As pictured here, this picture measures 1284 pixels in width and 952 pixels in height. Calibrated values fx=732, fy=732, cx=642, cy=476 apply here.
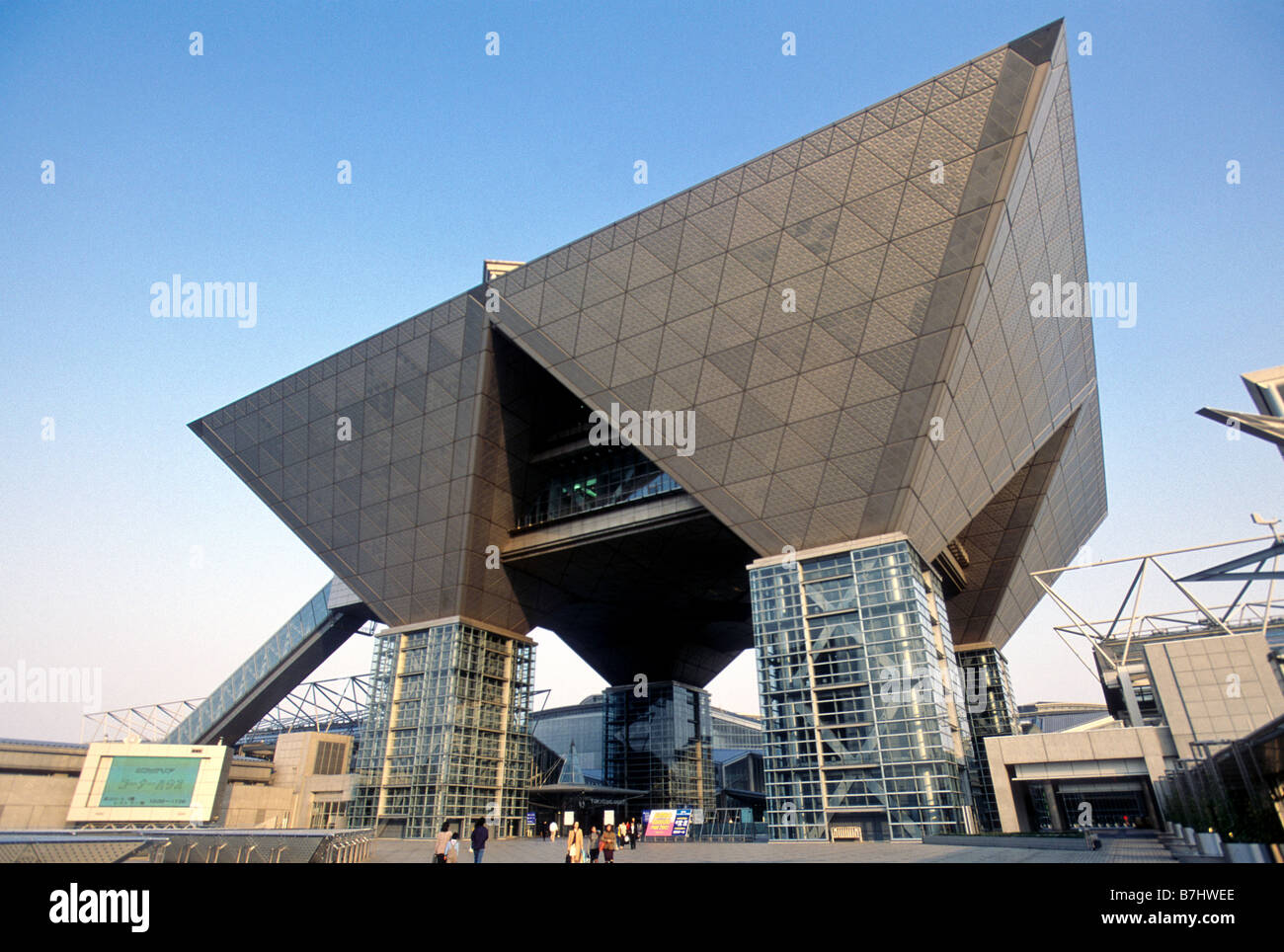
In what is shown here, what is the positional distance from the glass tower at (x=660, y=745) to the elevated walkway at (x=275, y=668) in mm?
22843

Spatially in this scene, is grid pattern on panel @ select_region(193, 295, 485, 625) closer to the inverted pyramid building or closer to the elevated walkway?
the inverted pyramid building

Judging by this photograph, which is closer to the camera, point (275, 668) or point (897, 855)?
point (897, 855)

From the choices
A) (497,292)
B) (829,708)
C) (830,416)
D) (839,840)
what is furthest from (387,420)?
(839,840)

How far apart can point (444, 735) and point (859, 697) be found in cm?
2473

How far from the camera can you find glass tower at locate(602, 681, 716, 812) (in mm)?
60156

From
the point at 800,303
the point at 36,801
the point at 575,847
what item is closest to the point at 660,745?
the point at 800,303

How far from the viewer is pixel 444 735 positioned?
43.3 metres

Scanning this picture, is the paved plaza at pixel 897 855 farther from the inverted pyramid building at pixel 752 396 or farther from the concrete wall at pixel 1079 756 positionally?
the inverted pyramid building at pixel 752 396

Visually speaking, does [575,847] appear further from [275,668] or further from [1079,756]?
[275,668]

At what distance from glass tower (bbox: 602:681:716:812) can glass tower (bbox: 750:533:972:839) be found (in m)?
30.0

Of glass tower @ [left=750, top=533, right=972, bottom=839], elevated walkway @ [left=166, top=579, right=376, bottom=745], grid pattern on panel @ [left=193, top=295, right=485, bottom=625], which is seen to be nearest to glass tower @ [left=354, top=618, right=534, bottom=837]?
grid pattern on panel @ [left=193, top=295, right=485, bottom=625]

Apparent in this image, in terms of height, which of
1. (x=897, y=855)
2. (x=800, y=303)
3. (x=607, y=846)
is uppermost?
(x=800, y=303)
